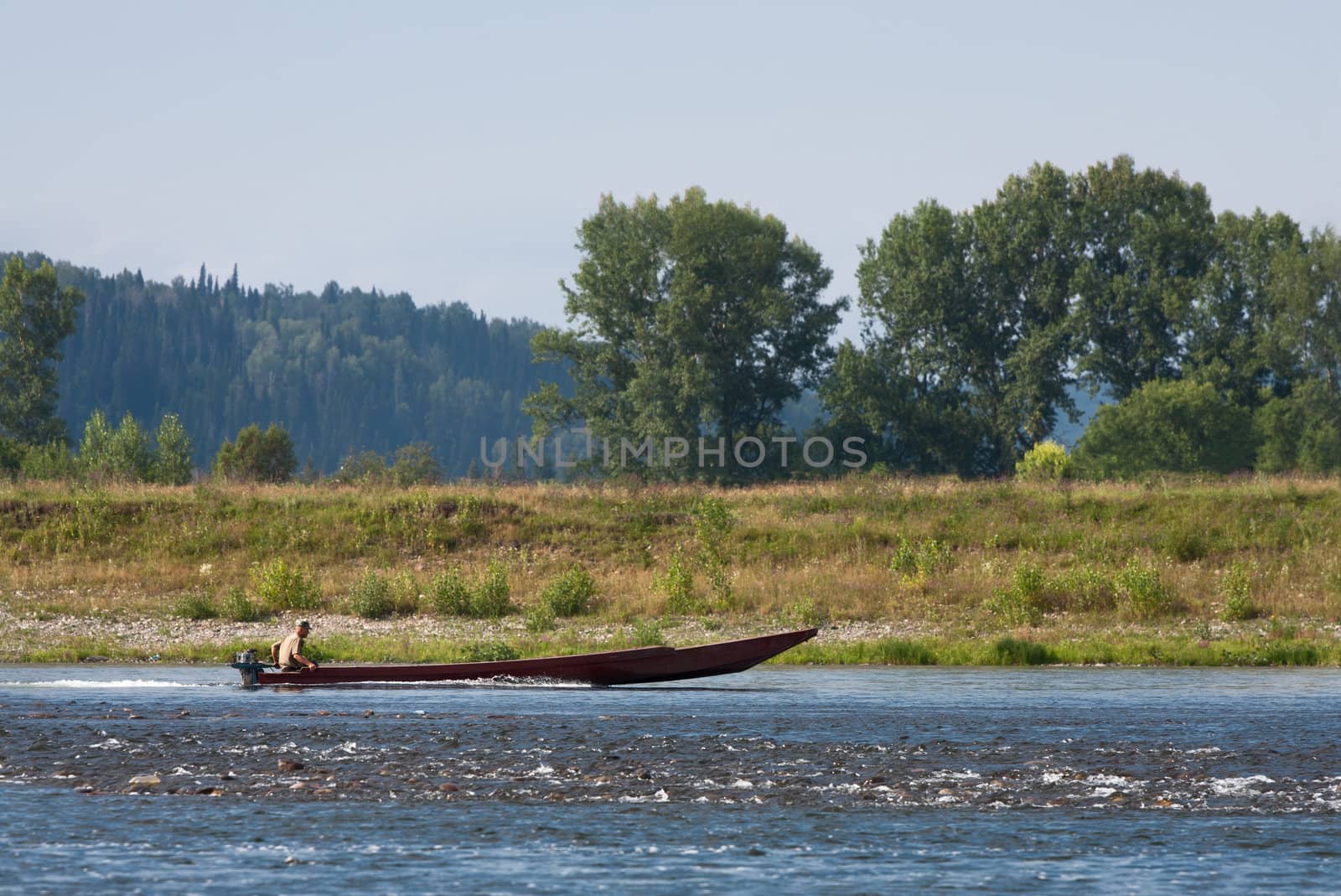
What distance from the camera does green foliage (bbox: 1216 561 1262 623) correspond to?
133ft

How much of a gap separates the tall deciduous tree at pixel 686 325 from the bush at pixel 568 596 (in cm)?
4251

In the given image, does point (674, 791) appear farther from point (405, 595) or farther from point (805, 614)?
point (405, 595)

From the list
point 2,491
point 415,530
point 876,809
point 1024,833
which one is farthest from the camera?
point 2,491

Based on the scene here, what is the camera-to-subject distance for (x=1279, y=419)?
83375 millimetres

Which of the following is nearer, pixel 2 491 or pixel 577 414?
pixel 2 491

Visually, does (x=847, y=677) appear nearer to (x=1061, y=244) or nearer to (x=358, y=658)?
(x=358, y=658)

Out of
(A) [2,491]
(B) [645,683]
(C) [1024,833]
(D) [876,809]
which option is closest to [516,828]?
(D) [876,809]

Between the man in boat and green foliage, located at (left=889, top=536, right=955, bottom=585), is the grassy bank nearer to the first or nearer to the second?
green foliage, located at (left=889, top=536, right=955, bottom=585)

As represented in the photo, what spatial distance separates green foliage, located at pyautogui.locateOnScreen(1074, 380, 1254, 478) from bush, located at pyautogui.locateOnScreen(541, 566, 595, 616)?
4570cm

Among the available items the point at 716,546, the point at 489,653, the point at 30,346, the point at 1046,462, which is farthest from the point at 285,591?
the point at 30,346

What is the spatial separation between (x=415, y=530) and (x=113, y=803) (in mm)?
36725

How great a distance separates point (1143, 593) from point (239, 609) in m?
25.0

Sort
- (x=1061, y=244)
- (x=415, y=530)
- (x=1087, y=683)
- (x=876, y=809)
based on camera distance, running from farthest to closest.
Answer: (x=1061, y=244) < (x=415, y=530) < (x=1087, y=683) < (x=876, y=809)

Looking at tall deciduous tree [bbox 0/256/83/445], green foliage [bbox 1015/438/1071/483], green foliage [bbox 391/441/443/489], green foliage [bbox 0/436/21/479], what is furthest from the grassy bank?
green foliage [bbox 391/441/443/489]
